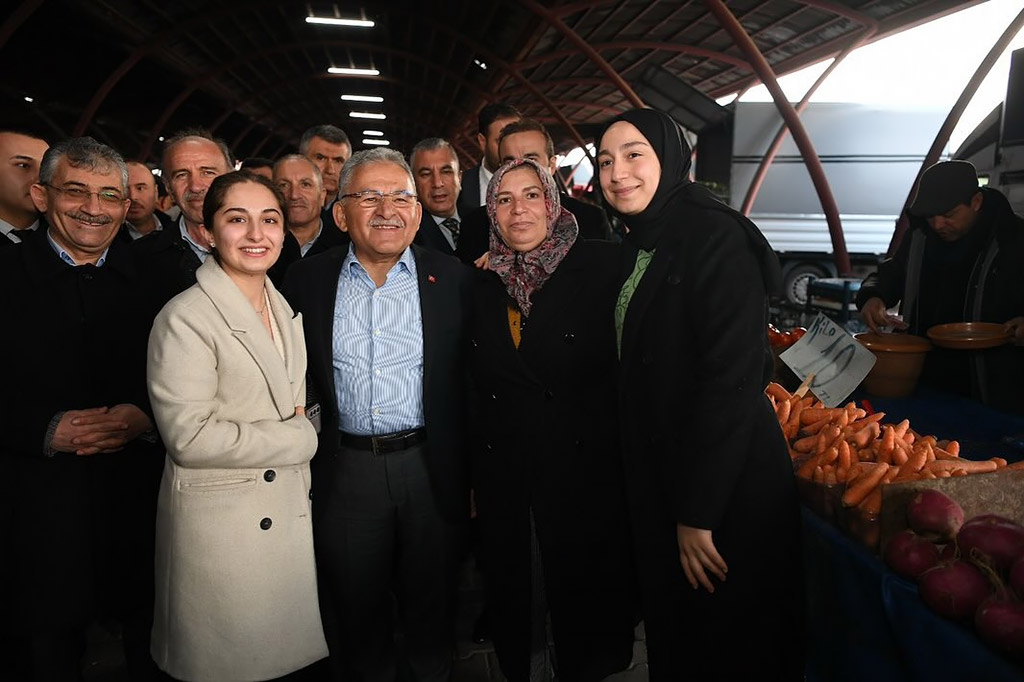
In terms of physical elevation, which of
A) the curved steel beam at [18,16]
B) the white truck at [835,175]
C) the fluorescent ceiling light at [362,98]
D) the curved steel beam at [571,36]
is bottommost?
the white truck at [835,175]

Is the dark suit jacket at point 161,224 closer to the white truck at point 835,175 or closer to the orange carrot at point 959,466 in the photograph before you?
the orange carrot at point 959,466

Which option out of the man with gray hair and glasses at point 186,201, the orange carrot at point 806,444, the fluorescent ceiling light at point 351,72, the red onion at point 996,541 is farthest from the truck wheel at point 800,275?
the fluorescent ceiling light at point 351,72

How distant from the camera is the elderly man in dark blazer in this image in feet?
7.86

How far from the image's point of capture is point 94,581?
2363 millimetres

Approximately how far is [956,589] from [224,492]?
1.92 metres

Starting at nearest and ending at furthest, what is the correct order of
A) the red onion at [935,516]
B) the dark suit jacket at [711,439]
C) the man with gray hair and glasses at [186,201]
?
the red onion at [935,516] → the dark suit jacket at [711,439] → the man with gray hair and glasses at [186,201]

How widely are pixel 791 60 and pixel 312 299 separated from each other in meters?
17.3

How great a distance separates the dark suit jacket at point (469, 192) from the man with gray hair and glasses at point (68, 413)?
231cm

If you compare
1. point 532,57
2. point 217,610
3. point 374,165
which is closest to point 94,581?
point 217,610

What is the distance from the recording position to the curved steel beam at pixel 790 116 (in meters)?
10.0

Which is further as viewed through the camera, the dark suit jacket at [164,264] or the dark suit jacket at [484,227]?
the dark suit jacket at [484,227]

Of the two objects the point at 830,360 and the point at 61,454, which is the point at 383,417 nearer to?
the point at 61,454

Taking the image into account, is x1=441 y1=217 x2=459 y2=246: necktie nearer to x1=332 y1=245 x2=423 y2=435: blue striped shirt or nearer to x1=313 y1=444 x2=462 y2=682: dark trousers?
x1=332 y1=245 x2=423 y2=435: blue striped shirt

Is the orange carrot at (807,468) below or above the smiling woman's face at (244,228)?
below
